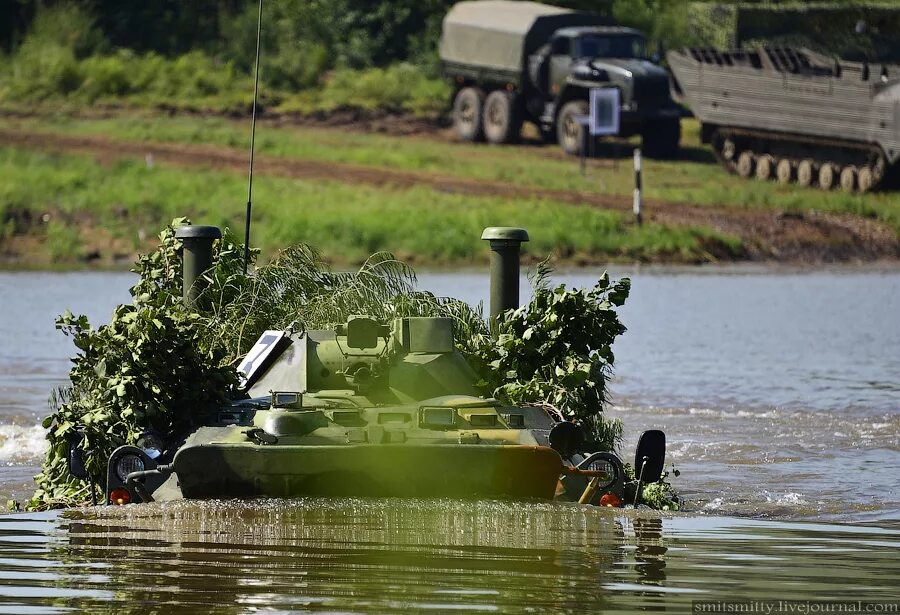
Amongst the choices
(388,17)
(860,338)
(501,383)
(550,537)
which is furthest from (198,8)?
(550,537)

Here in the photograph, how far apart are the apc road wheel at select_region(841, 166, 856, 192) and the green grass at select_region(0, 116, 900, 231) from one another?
1.64 ft

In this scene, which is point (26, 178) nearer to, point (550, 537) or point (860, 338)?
point (860, 338)

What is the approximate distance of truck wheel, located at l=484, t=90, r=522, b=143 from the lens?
42750mm

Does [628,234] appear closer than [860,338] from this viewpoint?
No

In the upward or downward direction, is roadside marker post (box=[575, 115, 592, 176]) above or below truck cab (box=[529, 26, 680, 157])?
below

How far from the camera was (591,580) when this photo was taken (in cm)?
995

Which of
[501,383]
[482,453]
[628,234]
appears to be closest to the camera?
[482,453]

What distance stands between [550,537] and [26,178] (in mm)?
28712

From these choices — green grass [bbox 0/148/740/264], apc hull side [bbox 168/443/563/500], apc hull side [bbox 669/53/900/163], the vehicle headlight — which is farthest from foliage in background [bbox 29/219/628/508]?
apc hull side [bbox 669/53/900/163]

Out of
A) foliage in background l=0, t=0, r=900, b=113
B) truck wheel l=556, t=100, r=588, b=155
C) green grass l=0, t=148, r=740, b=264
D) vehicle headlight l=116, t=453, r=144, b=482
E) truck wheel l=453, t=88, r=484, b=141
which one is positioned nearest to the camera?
vehicle headlight l=116, t=453, r=144, b=482

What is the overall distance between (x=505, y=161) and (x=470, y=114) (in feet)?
10.2

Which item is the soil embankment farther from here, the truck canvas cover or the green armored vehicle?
the green armored vehicle

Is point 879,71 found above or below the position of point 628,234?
above

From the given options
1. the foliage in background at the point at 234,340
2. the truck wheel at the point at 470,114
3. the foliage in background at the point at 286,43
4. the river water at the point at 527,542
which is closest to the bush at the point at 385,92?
the foliage in background at the point at 286,43
